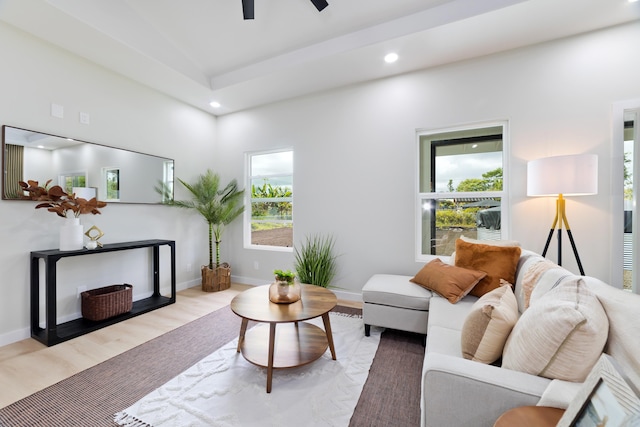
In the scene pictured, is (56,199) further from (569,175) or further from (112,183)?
(569,175)

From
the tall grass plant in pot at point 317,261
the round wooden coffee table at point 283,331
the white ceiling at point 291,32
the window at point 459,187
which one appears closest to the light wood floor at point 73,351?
the tall grass plant in pot at point 317,261

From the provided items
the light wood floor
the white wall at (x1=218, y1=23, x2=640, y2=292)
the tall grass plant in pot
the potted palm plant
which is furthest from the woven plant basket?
the tall grass plant in pot

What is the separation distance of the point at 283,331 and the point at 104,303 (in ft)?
6.35

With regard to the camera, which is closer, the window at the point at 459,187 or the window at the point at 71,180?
the window at the point at 71,180

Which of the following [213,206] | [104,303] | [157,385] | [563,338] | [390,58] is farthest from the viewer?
[213,206]

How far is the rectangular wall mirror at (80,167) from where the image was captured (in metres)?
2.37

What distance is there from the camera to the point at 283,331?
228cm

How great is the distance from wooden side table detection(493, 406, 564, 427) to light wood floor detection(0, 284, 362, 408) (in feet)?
7.93

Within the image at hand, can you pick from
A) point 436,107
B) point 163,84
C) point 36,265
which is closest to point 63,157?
point 36,265

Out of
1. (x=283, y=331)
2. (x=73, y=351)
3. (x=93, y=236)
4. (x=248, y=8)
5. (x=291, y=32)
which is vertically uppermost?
(x=291, y=32)

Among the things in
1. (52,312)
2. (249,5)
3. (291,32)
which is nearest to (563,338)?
(249,5)

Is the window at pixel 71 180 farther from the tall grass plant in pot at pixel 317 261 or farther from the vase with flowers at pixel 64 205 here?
the tall grass plant in pot at pixel 317 261

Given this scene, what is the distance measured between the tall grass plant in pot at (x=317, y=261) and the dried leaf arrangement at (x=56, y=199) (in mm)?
2256

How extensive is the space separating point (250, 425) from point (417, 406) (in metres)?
0.97
